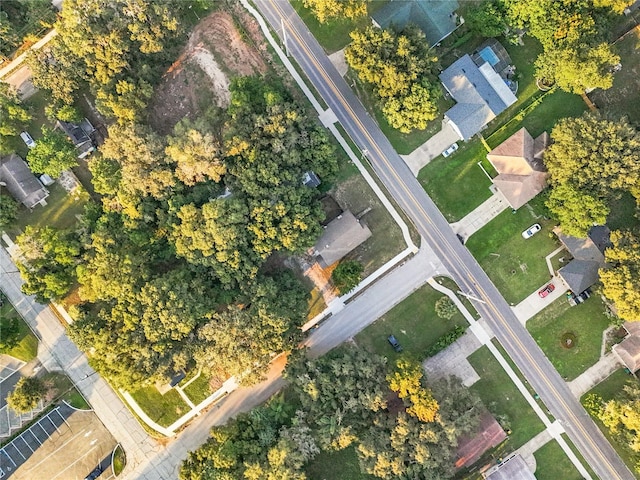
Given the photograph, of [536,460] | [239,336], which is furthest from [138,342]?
[536,460]

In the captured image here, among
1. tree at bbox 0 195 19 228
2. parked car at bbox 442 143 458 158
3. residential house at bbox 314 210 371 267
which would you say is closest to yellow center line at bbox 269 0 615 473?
parked car at bbox 442 143 458 158

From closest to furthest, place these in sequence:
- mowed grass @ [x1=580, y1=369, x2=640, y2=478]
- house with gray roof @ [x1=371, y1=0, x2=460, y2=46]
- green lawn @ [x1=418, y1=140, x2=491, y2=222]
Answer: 1. house with gray roof @ [x1=371, y1=0, x2=460, y2=46]
2. mowed grass @ [x1=580, y1=369, x2=640, y2=478]
3. green lawn @ [x1=418, y1=140, x2=491, y2=222]

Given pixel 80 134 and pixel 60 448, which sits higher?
pixel 80 134

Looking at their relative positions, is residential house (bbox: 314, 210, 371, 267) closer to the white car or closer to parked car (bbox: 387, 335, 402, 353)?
parked car (bbox: 387, 335, 402, 353)

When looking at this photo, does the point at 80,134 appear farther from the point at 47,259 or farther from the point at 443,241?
the point at 443,241

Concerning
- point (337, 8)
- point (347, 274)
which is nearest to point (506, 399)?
point (347, 274)

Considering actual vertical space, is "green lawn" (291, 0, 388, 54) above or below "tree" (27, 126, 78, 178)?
below

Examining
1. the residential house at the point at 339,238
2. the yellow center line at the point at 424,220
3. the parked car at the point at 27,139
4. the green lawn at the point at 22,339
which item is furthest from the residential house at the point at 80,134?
the residential house at the point at 339,238

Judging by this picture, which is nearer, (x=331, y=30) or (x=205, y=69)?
(x=205, y=69)
